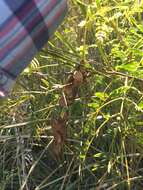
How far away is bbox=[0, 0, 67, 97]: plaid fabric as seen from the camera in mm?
528

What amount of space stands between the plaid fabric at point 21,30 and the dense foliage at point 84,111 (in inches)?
27.4

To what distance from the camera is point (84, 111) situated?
4.96ft

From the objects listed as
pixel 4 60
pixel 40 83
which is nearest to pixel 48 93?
pixel 40 83

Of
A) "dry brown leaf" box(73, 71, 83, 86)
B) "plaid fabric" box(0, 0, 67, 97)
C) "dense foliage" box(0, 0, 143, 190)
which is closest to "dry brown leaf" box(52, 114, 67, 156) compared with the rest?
"dense foliage" box(0, 0, 143, 190)

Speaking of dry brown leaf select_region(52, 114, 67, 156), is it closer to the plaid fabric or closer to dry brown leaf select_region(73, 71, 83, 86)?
dry brown leaf select_region(73, 71, 83, 86)

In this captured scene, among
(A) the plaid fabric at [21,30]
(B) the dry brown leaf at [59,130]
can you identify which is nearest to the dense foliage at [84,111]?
(B) the dry brown leaf at [59,130]

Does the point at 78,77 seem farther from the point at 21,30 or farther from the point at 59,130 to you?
the point at 21,30

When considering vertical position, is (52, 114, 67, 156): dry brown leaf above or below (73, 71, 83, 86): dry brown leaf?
below

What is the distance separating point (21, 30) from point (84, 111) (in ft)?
3.23

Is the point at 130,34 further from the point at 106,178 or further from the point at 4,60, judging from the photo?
the point at 4,60

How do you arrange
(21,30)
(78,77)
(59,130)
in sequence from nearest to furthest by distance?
(21,30)
(78,77)
(59,130)

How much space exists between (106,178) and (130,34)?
40cm

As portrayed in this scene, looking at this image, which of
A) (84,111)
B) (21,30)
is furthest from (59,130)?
(21,30)

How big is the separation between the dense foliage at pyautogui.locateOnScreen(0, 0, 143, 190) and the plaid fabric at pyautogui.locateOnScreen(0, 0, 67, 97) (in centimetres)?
70
